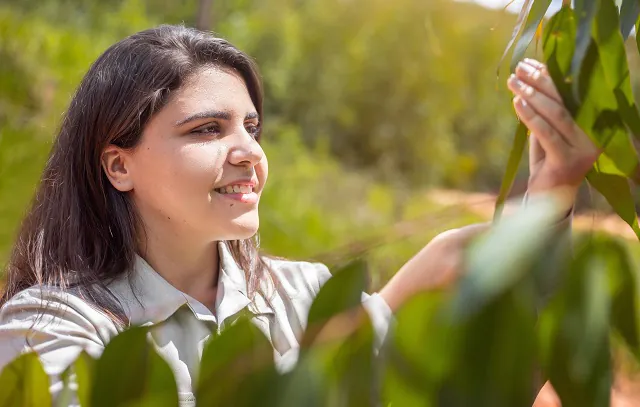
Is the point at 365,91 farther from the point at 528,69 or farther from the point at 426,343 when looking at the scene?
the point at 426,343

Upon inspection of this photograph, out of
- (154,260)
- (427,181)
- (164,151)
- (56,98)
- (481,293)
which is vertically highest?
(481,293)

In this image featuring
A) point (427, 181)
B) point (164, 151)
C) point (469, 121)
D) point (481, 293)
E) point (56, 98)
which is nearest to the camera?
point (481, 293)

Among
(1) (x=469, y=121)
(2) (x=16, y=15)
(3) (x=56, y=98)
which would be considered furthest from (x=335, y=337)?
(1) (x=469, y=121)

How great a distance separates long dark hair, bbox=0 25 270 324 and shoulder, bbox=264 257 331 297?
0.17ft

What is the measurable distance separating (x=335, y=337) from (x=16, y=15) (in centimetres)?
653

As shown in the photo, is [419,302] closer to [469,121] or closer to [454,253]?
[454,253]

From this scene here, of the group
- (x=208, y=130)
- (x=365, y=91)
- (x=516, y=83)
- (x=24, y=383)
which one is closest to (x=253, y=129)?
(x=208, y=130)

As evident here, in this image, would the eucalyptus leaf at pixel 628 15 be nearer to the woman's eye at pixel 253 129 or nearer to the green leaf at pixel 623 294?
the green leaf at pixel 623 294

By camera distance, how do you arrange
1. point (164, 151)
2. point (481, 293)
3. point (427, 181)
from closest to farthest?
point (481, 293), point (164, 151), point (427, 181)

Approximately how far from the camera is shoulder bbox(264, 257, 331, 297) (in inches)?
45.3

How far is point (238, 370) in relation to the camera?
0.39m

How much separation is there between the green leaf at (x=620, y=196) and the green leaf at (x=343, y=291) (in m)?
0.34

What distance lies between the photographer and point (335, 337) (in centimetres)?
40

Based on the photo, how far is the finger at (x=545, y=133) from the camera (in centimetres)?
69
